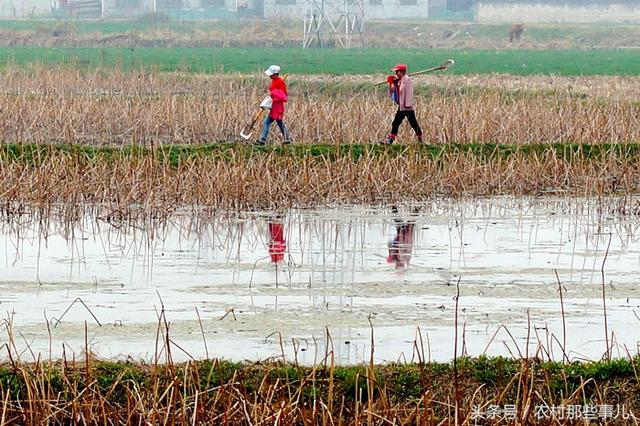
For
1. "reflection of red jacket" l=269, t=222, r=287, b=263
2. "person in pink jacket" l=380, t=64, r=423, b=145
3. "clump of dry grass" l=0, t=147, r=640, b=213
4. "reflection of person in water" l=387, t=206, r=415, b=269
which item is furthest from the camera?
"person in pink jacket" l=380, t=64, r=423, b=145

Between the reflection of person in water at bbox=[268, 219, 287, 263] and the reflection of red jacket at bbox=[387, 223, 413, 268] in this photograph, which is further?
the reflection of person in water at bbox=[268, 219, 287, 263]


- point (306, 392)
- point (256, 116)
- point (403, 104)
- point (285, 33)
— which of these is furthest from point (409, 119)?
point (285, 33)

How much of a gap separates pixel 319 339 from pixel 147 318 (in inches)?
52.8

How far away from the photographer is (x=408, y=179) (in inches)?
649

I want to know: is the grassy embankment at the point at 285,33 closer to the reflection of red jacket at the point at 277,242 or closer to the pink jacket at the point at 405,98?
the pink jacket at the point at 405,98

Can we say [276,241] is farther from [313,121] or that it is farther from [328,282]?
[313,121]

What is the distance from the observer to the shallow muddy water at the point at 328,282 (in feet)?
28.9

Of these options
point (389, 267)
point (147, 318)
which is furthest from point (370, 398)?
point (389, 267)

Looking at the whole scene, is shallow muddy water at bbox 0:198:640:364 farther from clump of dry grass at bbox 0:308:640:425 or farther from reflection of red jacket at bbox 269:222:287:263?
clump of dry grass at bbox 0:308:640:425

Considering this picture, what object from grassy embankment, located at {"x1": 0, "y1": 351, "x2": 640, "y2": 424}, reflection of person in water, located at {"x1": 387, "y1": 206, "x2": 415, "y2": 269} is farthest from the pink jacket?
grassy embankment, located at {"x1": 0, "y1": 351, "x2": 640, "y2": 424}

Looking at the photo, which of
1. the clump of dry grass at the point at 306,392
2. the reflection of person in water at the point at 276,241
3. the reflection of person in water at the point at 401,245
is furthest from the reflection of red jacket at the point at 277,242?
the clump of dry grass at the point at 306,392

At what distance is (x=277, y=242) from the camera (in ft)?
43.3

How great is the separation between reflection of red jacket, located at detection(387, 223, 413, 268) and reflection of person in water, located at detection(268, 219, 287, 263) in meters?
0.97

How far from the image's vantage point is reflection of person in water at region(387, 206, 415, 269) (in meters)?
12.3
